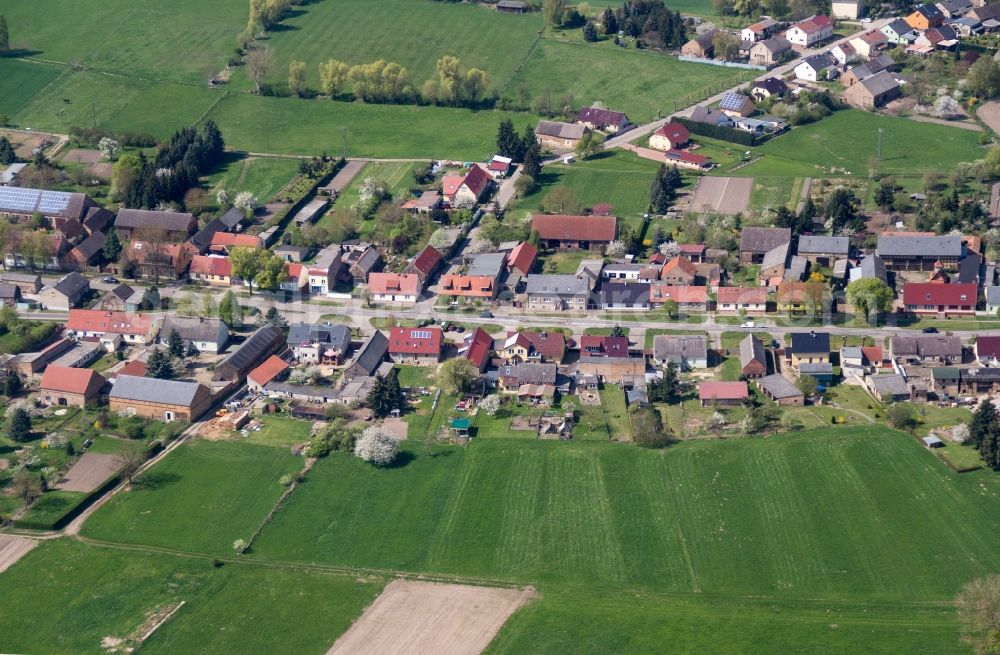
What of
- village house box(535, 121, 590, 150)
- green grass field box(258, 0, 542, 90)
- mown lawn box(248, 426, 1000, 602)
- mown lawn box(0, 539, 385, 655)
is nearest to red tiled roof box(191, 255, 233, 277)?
mown lawn box(248, 426, 1000, 602)

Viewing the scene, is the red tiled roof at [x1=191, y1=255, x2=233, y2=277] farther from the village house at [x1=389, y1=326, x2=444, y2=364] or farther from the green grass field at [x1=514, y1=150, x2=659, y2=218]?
the green grass field at [x1=514, y1=150, x2=659, y2=218]

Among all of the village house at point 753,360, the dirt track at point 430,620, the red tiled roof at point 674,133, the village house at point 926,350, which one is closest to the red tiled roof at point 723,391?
the village house at point 753,360

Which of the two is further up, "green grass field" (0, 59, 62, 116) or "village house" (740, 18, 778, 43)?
"village house" (740, 18, 778, 43)

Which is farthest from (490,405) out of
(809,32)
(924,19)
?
(924,19)

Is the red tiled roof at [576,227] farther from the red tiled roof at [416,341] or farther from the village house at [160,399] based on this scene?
the village house at [160,399]

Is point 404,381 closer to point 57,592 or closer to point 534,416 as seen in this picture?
point 534,416

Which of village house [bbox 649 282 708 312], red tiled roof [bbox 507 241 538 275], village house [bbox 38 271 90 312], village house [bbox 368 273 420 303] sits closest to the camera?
village house [bbox 649 282 708 312]
